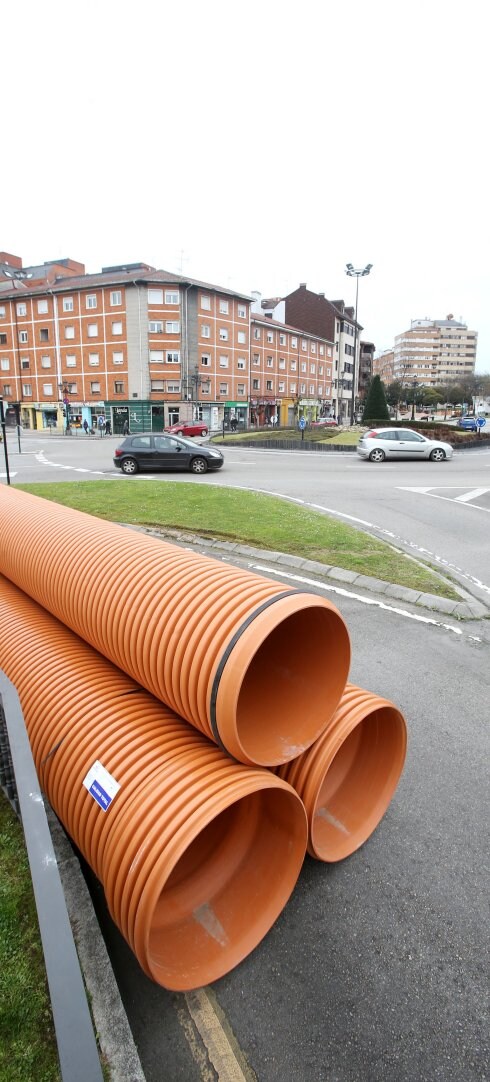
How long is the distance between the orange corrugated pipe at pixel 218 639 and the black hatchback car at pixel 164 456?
656 inches

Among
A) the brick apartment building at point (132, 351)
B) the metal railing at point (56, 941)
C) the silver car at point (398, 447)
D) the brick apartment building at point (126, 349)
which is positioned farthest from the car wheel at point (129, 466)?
the brick apartment building at point (132, 351)

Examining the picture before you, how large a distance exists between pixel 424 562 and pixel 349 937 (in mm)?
6475

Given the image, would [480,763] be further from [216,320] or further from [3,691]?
[216,320]

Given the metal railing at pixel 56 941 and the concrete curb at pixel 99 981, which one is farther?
the concrete curb at pixel 99 981

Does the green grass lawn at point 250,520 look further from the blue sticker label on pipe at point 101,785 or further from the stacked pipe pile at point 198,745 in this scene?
the blue sticker label on pipe at point 101,785

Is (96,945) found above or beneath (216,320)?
beneath

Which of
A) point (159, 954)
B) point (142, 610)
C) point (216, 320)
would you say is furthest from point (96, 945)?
point (216, 320)

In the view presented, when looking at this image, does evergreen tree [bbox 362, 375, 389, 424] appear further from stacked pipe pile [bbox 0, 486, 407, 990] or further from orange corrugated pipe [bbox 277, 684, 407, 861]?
stacked pipe pile [bbox 0, 486, 407, 990]

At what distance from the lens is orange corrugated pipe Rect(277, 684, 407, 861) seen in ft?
9.59

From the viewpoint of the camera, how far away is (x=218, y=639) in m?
2.50

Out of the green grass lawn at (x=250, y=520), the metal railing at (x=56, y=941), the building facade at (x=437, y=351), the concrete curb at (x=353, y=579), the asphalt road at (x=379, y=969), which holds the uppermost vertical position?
the building facade at (x=437, y=351)

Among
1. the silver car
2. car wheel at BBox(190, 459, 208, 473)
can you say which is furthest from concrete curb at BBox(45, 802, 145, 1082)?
the silver car

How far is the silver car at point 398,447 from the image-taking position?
25297 millimetres

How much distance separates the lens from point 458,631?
623cm
